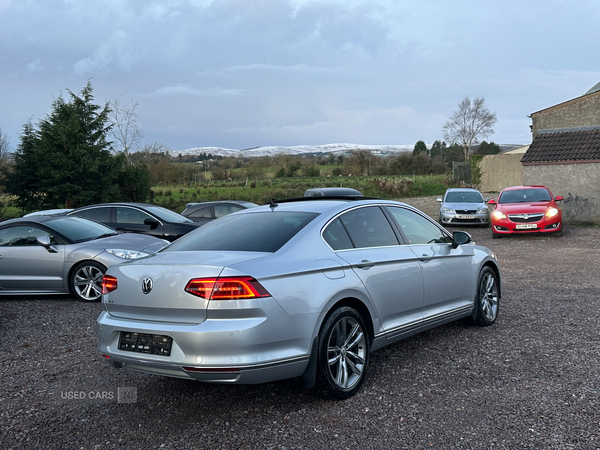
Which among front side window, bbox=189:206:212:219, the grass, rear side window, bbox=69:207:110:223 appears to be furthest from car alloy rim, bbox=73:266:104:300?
the grass

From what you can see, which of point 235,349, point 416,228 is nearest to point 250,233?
point 235,349

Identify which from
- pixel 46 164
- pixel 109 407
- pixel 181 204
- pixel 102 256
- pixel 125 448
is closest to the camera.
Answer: pixel 125 448

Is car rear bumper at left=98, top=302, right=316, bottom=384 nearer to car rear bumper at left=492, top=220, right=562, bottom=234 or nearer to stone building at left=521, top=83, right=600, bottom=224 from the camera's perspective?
car rear bumper at left=492, top=220, right=562, bottom=234

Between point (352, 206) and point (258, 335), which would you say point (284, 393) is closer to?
point (258, 335)

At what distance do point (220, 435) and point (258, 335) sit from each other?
2.32ft

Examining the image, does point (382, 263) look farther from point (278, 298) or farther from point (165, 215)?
point (165, 215)

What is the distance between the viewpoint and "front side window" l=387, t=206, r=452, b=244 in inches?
212

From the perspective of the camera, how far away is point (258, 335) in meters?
3.65

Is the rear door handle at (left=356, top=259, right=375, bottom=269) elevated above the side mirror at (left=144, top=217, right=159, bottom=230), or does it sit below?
above

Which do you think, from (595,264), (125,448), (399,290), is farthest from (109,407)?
(595,264)

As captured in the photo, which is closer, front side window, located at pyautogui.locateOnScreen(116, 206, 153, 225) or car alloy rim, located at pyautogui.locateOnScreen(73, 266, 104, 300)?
car alloy rim, located at pyautogui.locateOnScreen(73, 266, 104, 300)

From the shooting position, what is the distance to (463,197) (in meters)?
21.5

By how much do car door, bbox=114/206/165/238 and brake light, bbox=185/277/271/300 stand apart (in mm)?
8710

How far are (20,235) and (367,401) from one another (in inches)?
275
